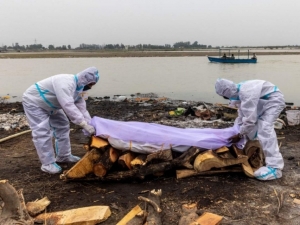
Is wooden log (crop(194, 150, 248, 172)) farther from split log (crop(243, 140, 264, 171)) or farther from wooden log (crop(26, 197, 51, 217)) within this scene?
wooden log (crop(26, 197, 51, 217))

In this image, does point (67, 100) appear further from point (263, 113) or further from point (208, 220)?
point (263, 113)

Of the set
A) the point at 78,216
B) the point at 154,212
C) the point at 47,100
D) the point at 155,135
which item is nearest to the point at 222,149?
the point at 155,135

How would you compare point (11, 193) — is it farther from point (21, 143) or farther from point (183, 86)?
point (183, 86)

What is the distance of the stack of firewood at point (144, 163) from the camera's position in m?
4.21

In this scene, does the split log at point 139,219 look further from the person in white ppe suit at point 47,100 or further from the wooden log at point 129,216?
the person in white ppe suit at point 47,100

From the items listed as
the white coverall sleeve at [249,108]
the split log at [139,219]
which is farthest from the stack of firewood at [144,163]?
the split log at [139,219]

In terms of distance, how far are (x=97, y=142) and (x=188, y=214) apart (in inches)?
62.2

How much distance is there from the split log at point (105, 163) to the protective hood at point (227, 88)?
5.75ft

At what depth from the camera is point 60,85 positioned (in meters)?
4.39

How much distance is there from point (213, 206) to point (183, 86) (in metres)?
15.5

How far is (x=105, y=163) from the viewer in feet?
13.8

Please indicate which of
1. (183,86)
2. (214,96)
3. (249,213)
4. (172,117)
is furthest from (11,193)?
(183,86)

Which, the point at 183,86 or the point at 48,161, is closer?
the point at 48,161

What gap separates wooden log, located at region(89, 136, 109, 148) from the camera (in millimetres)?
4219
